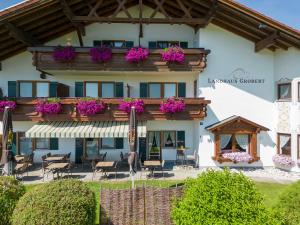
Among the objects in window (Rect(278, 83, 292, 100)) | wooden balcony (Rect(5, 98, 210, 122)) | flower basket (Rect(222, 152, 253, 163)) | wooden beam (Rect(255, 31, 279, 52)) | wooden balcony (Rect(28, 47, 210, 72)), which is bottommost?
flower basket (Rect(222, 152, 253, 163))

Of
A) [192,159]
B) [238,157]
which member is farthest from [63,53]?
[238,157]

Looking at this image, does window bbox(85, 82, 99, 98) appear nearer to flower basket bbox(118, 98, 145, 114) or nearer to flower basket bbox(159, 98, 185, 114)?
flower basket bbox(118, 98, 145, 114)

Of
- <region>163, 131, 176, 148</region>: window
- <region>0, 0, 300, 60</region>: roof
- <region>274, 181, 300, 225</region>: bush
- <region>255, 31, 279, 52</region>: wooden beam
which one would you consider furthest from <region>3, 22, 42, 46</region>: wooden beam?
<region>274, 181, 300, 225</region>: bush

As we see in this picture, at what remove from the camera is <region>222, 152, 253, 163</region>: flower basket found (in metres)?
17.4

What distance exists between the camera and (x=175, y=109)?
1661 cm

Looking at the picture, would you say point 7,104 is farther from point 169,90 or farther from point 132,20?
point 169,90

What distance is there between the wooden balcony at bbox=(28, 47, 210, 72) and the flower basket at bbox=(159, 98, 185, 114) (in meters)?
2.11

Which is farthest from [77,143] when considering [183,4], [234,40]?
[234,40]

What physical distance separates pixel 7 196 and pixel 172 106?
11.1 meters

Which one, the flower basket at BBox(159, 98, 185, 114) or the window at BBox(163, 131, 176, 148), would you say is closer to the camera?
the flower basket at BBox(159, 98, 185, 114)

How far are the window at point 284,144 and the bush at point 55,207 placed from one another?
15.2m

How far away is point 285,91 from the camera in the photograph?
699 inches

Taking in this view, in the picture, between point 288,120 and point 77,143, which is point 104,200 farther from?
point 288,120

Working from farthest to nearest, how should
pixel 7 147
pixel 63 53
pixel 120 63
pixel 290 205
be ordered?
pixel 120 63, pixel 63 53, pixel 7 147, pixel 290 205
